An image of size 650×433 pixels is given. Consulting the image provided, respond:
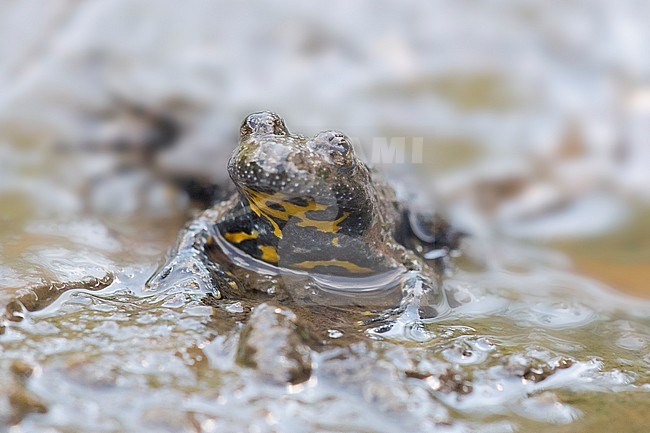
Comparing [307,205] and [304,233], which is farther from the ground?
[307,205]

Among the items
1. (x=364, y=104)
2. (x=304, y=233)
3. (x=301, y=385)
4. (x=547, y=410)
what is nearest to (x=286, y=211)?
(x=304, y=233)

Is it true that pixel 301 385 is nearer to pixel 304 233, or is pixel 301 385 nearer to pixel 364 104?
pixel 304 233

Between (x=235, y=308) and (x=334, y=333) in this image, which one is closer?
(x=334, y=333)

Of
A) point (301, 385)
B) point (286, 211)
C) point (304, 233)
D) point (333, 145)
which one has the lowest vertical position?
point (301, 385)

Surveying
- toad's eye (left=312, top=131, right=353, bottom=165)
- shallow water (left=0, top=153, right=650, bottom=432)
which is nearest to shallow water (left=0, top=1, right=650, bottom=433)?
shallow water (left=0, top=153, right=650, bottom=432)

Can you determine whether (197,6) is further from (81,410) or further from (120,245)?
(81,410)

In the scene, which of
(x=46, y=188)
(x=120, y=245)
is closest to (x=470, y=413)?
(x=120, y=245)

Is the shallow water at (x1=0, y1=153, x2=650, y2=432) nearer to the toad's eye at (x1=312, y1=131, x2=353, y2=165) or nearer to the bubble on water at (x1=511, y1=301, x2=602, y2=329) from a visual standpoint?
the bubble on water at (x1=511, y1=301, x2=602, y2=329)
